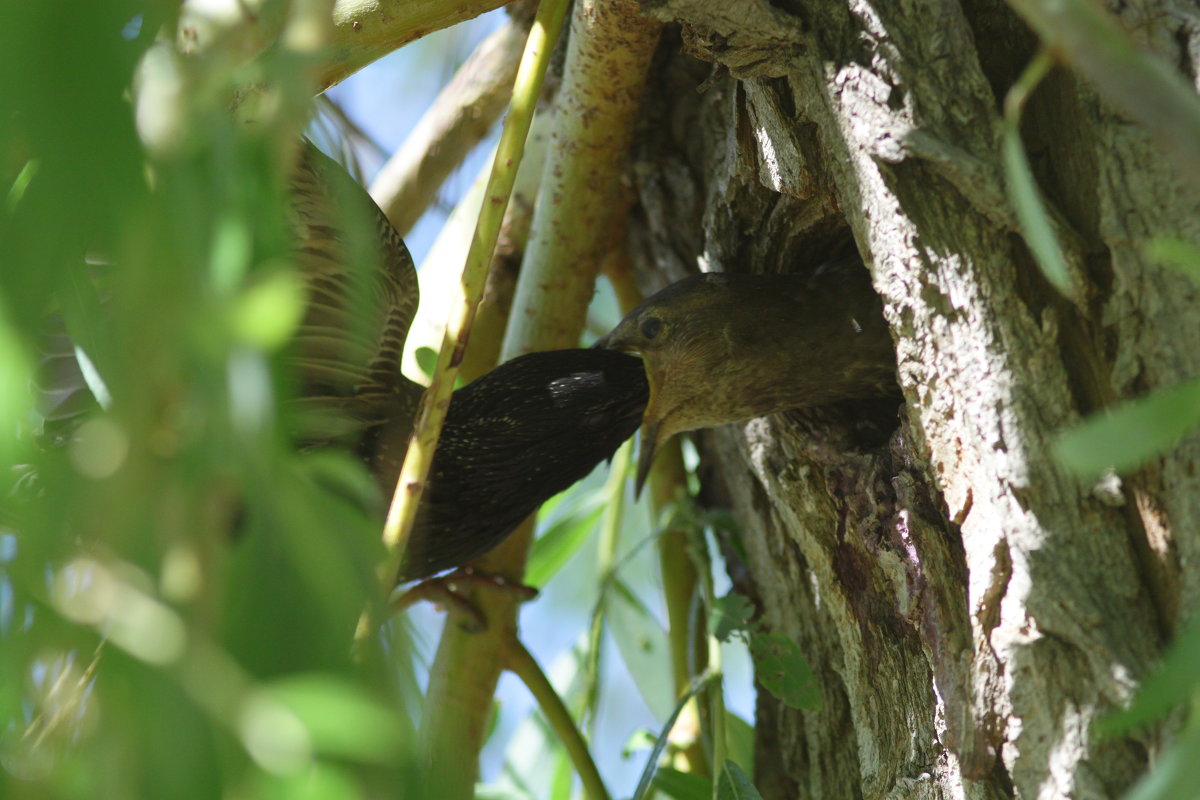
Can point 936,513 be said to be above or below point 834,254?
below

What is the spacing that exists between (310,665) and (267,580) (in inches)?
1.6

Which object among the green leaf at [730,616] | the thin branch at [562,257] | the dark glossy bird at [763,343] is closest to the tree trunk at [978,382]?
the dark glossy bird at [763,343]

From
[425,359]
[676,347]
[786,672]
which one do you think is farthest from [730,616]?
[425,359]

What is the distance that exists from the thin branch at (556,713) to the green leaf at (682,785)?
0.07 m

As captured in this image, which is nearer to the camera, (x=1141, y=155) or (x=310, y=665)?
(x=310, y=665)

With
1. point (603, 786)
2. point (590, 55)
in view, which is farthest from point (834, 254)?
point (603, 786)

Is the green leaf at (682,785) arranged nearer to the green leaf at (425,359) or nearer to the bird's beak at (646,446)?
the bird's beak at (646,446)

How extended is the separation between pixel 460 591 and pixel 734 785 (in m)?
0.59

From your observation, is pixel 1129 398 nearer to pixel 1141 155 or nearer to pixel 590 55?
pixel 1141 155

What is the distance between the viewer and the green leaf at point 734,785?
1.18m

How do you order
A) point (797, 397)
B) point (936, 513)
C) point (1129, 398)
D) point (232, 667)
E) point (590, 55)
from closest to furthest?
1. point (232, 667)
2. point (1129, 398)
3. point (936, 513)
4. point (797, 397)
5. point (590, 55)

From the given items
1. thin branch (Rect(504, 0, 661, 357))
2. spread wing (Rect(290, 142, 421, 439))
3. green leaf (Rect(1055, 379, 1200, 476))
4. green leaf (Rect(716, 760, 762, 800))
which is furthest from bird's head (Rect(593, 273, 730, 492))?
green leaf (Rect(1055, 379, 1200, 476))

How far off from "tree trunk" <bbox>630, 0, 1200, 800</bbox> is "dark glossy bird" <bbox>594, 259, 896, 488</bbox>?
11cm

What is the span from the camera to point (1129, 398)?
0.76m
